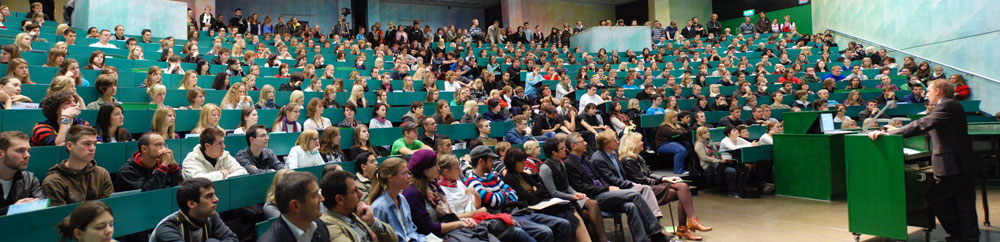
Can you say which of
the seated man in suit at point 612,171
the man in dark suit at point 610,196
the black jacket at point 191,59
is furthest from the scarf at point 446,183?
the black jacket at point 191,59

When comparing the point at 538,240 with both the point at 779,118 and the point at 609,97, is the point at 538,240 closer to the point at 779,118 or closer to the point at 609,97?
the point at 609,97

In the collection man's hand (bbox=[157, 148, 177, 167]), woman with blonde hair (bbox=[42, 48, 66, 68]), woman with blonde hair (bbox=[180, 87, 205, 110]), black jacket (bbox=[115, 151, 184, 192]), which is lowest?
black jacket (bbox=[115, 151, 184, 192])

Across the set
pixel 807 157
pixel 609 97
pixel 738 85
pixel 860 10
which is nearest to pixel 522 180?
pixel 807 157

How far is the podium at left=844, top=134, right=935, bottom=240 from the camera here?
3623 millimetres

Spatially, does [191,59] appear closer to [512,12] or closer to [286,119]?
[286,119]

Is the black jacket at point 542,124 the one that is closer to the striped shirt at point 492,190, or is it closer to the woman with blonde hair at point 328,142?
the woman with blonde hair at point 328,142

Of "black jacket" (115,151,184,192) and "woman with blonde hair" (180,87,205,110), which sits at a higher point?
"woman with blonde hair" (180,87,205,110)

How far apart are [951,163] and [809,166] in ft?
7.52

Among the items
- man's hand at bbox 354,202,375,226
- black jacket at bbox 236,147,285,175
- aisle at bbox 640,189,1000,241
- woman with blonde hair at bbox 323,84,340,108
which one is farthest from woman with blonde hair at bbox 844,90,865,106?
man's hand at bbox 354,202,375,226

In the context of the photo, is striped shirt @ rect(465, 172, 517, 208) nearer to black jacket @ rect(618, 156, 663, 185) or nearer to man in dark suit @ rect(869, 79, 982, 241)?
black jacket @ rect(618, 156, 663, 185)

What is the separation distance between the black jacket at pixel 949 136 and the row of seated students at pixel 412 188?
1.56 metres

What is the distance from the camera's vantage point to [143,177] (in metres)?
3.15

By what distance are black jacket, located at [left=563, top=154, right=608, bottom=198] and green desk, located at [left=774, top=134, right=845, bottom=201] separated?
271cm

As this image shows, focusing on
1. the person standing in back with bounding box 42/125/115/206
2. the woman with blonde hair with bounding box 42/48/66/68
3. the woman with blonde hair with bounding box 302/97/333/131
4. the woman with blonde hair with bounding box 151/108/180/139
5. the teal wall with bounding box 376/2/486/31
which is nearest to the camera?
the person standing in back with bounding box 42/125/115/206
